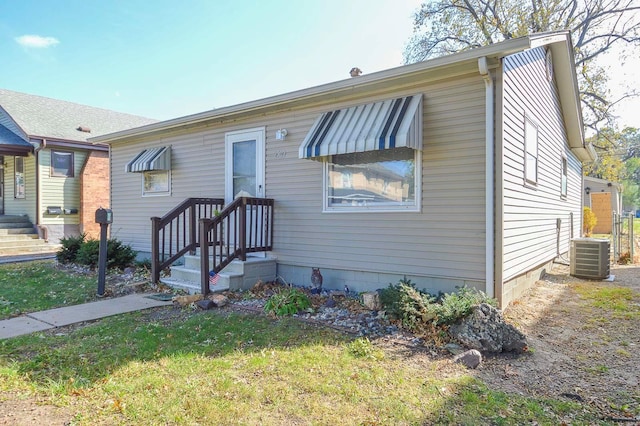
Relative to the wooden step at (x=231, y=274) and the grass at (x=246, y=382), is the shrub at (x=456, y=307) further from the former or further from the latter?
the wooden step at (x=231, y=274)

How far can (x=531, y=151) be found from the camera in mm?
6328

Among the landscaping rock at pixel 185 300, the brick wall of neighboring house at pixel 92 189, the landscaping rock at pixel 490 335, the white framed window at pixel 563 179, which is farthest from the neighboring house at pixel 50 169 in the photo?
the white framed window at pixel 563 179

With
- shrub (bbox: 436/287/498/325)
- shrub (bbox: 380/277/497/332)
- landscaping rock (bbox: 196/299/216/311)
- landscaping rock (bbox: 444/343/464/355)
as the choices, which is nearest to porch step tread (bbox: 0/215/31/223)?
landscaping rock (bbox: 196/299/216/311)

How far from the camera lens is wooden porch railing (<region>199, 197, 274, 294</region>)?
5.80 m

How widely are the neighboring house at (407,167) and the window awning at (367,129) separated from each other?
2 cm

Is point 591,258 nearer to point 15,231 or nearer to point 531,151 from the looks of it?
point 531,151

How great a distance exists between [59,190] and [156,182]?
631 centimetres

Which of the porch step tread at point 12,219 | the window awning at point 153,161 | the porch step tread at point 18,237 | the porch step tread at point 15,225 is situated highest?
the window awning at point 153,161

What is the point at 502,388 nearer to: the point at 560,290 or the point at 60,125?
the point at 560,290

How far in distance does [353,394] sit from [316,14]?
36.2ft

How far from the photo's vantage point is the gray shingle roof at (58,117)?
505 inches

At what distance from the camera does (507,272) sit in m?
5.04

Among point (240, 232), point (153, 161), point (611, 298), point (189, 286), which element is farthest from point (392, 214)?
point (153, 161)

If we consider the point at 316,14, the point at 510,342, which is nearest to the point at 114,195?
the point at 316,14
